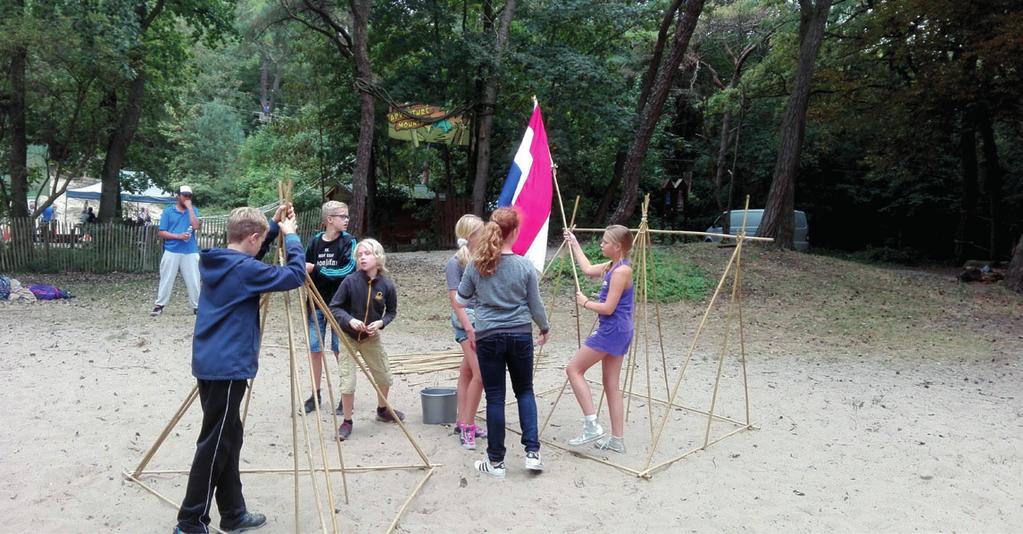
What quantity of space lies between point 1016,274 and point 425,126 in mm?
12975

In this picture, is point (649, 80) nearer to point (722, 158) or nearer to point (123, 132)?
point (722, 158)

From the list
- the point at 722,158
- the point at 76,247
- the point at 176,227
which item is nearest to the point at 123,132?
the point at 76,247

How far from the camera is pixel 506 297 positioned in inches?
149

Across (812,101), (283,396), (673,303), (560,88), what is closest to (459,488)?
(283,396)

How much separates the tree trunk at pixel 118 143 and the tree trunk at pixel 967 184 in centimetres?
1977

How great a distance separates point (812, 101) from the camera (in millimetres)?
19266

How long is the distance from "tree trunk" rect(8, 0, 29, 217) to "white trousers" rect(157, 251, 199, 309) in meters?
6.60

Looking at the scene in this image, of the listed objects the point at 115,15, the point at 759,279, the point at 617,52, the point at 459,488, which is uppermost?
the point at 617,52

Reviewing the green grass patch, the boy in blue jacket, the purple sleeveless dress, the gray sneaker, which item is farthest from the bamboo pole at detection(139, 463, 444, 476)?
the green grass patch

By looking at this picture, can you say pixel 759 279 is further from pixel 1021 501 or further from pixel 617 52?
pixel 617 52

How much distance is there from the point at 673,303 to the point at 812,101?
11636 mm

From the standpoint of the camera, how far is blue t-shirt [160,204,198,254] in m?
7.89

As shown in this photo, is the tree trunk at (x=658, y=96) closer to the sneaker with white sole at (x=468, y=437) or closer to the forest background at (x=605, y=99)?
the forest background at (x=605, y=99)

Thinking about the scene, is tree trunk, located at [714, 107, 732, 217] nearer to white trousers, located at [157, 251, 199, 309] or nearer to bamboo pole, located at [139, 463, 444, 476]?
white trousers, located at [157, 251, 199, 309]
